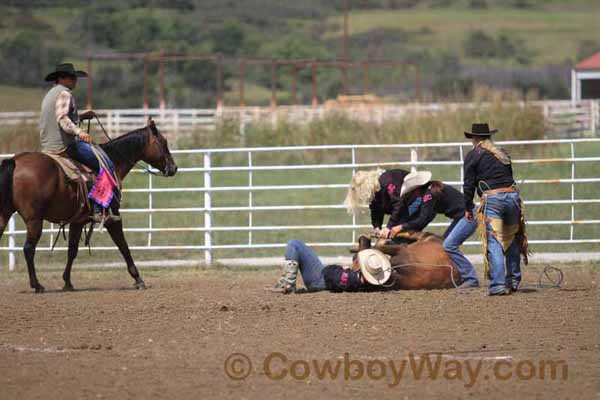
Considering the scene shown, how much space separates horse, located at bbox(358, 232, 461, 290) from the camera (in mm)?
10539

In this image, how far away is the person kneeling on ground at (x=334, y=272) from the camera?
1038 cm

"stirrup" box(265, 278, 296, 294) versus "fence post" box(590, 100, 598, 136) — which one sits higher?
"fence post" box(590, 100, 598, 136)

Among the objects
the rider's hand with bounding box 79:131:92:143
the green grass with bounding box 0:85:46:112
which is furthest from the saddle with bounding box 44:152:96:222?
Answer: the green grass with bounding box 0:85:46:112

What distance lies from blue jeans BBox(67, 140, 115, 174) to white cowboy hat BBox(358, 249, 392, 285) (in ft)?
9.63

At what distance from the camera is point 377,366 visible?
24.0 feet

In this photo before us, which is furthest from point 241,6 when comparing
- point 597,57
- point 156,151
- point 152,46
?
point 156,151

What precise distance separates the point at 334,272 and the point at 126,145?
2809mm

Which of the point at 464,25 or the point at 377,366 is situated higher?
the point at 464,25

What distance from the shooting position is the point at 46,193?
11.1 meters

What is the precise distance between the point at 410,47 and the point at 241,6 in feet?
40.2

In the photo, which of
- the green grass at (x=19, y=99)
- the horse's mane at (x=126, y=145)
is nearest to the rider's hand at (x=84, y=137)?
the horse's mane at (x=126, y=145)

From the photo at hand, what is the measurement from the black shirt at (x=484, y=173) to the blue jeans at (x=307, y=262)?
160cm

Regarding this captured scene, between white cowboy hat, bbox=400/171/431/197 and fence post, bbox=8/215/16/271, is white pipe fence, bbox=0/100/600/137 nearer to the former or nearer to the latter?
fence post, bbox=8/215/16/271

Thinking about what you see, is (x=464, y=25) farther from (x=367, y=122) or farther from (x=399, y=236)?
(x=399, y=236)
